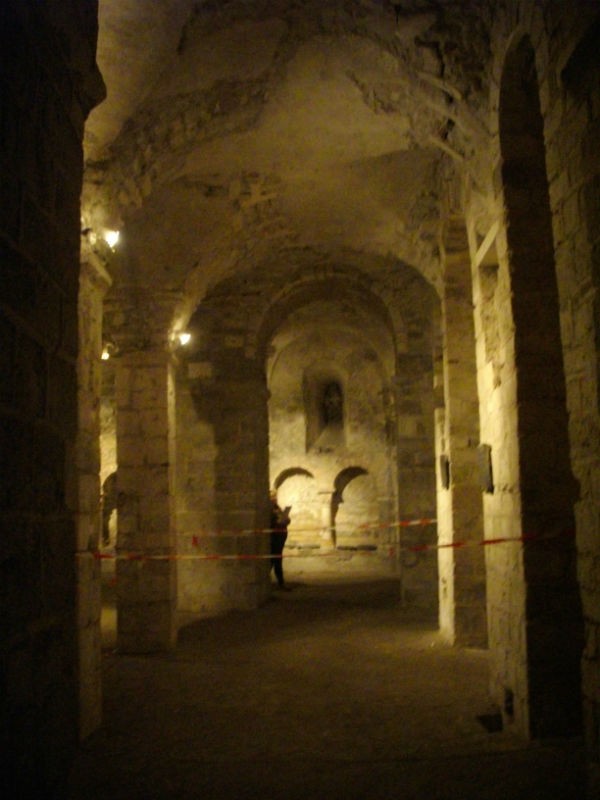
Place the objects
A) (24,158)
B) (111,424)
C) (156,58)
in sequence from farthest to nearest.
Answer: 1. (111,424)
2. (156,58)
3. (24,158)

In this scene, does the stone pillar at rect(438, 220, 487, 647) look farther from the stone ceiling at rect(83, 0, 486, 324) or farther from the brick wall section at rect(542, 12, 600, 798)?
the brick wall section at rect(542, 12, 600, 798)

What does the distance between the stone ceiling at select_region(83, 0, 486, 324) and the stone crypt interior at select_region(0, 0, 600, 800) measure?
0.08ft

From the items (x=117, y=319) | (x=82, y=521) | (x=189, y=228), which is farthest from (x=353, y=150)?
(x=82, y=521)

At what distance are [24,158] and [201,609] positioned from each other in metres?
8.56

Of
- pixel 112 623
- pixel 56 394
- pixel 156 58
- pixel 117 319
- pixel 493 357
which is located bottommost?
pixel 112 623

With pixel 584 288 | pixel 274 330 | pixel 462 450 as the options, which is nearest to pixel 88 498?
pixel 584 288

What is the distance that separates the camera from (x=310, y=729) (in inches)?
Answer: 182

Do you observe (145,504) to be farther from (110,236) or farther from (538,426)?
(538,426)

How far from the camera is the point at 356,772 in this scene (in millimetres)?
3824

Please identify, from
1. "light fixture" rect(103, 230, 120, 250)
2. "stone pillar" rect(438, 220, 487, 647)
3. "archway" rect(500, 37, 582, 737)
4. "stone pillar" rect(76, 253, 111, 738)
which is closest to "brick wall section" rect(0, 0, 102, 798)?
"stone pillar" rect(76, 253, 111, 738)

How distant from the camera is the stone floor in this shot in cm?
363

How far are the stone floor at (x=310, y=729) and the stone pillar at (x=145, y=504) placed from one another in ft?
1.15

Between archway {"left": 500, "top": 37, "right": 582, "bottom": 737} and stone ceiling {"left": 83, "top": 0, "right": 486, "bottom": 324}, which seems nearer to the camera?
archway {"left": 500, "top": 37, "right": 582, "bottom": 737}

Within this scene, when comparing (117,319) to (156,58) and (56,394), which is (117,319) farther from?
(56,394)
